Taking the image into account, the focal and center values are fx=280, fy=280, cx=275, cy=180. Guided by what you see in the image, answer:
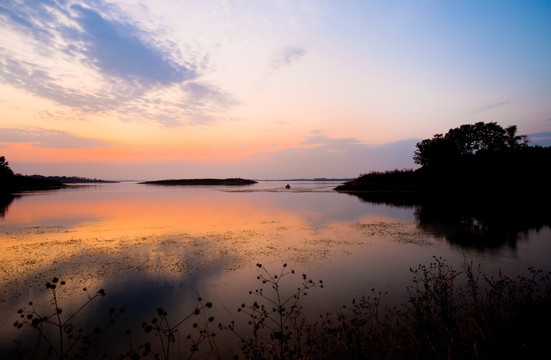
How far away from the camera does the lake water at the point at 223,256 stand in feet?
28.1

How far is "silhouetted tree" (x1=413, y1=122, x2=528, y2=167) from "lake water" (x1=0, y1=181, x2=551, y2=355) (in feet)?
167

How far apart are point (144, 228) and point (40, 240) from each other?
5.89 m

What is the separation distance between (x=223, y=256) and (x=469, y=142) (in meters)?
81.6

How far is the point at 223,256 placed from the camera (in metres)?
13.2

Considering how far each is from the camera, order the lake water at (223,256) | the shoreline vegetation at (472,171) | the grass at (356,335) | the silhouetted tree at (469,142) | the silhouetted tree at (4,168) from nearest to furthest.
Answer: the grass at (356,335), the lake water at (223,256), the shoreline vegetation at (472,171), the silhouetted tree at (469,142), the silhouetted tree at (4,168)

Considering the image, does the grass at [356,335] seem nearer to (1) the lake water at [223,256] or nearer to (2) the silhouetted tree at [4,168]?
(1) the lake water at [223,256]

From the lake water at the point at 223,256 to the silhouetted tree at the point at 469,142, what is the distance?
167 feet

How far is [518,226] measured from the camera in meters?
19.4

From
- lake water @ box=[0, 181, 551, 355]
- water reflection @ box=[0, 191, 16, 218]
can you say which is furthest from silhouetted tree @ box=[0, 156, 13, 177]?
lake water @ box=[0, 181, 551, 355]

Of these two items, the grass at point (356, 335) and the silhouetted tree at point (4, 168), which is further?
the silhouetted tree at point (4, 168)

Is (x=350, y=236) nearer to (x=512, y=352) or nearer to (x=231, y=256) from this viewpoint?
(x=231, y=256)

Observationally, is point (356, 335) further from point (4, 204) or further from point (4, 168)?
point (4, 168)

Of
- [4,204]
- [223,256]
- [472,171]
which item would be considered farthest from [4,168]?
[472,171]

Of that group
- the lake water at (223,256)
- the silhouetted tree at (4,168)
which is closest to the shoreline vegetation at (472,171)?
the lake water at (223,256)
